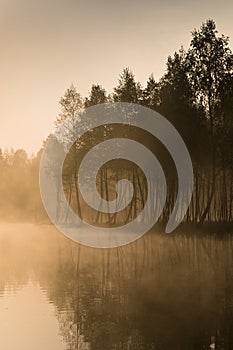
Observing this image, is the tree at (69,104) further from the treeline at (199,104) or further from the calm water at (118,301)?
the calm water at (118,301)

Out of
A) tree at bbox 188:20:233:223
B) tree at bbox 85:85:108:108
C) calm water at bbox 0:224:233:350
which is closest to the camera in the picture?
calm water at bbox 0:224:233:350

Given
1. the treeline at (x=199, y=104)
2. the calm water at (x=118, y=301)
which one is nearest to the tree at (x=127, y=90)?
the treeline at (x=199, y=104)

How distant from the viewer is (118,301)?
20.9m

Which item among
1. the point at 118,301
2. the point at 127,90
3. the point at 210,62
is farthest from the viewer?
the point at 127,90

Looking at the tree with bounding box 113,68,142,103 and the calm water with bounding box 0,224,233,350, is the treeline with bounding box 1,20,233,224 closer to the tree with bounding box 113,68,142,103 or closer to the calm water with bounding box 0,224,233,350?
the tree with bounding box 113,68,142,103

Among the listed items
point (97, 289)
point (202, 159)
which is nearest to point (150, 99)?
point (202, 159)

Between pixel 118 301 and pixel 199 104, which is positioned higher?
pixel 199 104

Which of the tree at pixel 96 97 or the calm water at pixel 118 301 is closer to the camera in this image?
the calm water at pixel 118 301

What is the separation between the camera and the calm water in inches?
606

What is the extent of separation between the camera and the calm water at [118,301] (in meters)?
15.4

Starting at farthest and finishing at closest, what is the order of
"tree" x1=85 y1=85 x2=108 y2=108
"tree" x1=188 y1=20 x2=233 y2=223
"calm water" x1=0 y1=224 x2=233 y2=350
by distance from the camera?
"tree" x1=85 y1=85 x2=108 y2=108
"tree" x1=188 y1=20 x2=233 y2=223
"calm water" x1=0 y1=224 x2=233 y2=350

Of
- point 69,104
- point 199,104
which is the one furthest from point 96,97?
point 199,104

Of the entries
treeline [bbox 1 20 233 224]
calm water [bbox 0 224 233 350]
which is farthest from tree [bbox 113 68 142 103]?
calm water [bbox 0 224 233 350]

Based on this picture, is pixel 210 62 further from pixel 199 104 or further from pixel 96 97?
pixel 96 97
